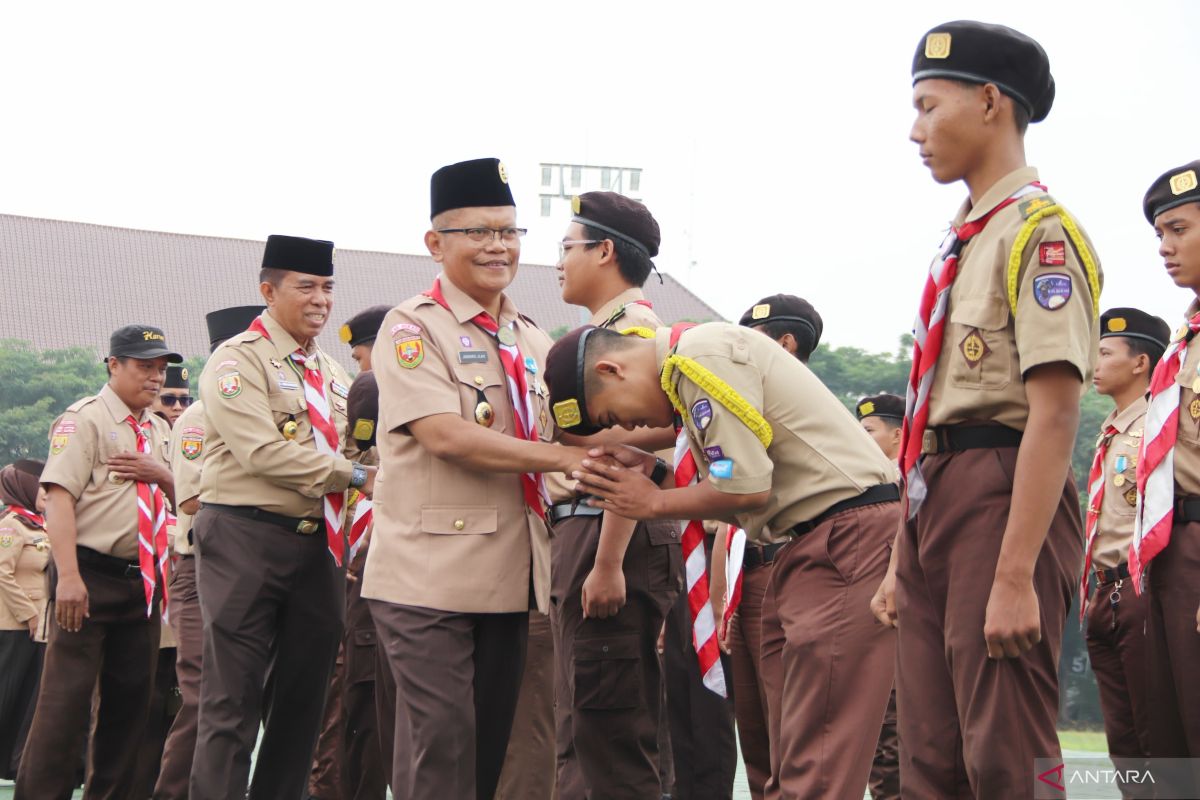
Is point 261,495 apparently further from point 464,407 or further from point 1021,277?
point 1021,277

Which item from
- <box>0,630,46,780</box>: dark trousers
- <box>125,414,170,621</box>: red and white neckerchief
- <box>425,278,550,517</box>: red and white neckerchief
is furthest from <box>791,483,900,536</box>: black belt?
<box>0,630,46,780</box>: dark trousers

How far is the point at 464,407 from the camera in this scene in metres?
4.27

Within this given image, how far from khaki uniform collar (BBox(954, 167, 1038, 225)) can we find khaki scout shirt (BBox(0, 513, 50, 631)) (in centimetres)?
773

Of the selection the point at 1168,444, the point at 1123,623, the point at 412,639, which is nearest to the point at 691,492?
the point at 412,639

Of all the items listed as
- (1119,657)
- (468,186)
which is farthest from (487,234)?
(1119,657)

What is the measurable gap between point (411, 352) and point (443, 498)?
1.52 ft

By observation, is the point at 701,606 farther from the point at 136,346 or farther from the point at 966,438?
the point at 136,346

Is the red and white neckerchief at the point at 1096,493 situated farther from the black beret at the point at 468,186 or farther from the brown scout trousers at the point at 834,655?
the black beret at the point at 468,186

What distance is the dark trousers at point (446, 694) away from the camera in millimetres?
4016

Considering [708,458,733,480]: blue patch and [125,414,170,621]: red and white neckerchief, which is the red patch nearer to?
[708,458,733,480]: blue patch

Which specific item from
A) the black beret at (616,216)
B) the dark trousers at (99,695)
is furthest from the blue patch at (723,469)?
Result: the dark trousers at (99,695)

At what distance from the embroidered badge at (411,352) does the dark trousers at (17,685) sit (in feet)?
19.8

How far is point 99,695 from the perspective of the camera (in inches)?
258

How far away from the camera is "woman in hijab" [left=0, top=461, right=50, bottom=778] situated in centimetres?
916
